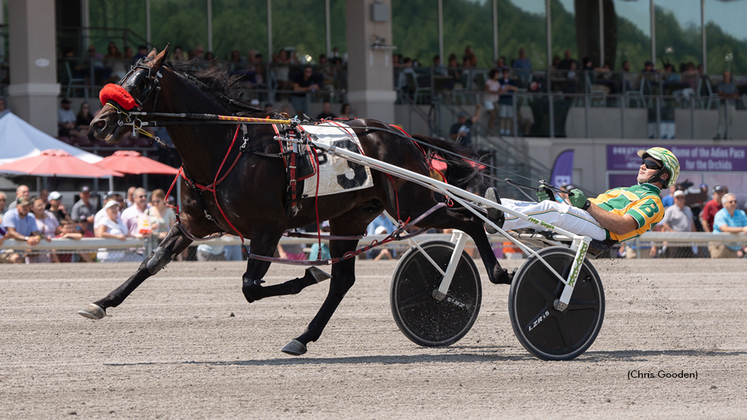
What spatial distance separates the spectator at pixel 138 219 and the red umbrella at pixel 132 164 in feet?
3.83

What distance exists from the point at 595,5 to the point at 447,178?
73.6ft

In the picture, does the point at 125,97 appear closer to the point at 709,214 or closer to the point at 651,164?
the point at 651,164

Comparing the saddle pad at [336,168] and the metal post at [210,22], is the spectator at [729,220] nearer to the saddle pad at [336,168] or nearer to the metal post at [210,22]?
the saddle pad at [336,168]

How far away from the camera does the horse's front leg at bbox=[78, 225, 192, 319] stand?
18.7 ft

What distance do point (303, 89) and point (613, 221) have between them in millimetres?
13528

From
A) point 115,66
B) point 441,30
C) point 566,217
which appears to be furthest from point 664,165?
point 441,30

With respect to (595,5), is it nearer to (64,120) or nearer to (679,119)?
(679,119)

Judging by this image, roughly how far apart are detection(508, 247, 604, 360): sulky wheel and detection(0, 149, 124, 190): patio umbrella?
8.99m

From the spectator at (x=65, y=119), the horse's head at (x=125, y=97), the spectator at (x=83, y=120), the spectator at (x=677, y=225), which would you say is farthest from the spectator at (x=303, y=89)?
the horse's head at (x=125, y=97)

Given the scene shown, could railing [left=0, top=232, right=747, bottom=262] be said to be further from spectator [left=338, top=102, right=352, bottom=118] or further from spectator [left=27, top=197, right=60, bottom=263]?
spectator [left=338, top=102, right=352, bottom=118]

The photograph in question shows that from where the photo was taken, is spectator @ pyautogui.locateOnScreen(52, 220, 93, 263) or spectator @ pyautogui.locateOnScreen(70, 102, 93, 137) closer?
spectator @ pyautogui.locateOnScreen(52, 220, 93, 263)

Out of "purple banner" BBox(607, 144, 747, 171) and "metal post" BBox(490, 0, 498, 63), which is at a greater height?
"metal post" BBox(490, 0, 498, 63)

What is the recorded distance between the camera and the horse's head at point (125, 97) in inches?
216

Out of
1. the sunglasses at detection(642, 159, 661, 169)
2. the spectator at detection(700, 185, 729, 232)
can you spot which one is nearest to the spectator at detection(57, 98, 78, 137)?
the spectator at detection(700, 185, 729, 232)
